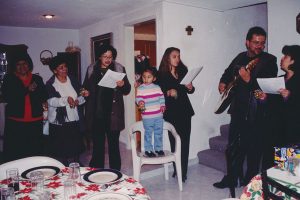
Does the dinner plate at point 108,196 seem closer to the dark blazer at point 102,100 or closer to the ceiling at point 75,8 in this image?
the dark blazer at point 102,100

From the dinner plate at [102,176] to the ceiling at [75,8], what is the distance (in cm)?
270

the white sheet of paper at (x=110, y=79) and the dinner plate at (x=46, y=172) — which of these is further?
the white sheet of paper at (x=110, y=79)

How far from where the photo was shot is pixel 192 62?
3941 millimetres

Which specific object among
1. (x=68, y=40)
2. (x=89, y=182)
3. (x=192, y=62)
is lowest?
(x=89, y=182)

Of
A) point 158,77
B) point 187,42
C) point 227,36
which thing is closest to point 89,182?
point 158,77

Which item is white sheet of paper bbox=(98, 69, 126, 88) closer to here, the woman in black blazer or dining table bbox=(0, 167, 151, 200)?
the woman in black blazer

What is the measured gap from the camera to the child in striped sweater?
303 cm

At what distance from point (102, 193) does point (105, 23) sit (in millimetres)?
4233

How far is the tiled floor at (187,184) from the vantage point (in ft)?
9.59

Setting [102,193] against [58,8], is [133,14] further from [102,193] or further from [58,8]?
[102,193]

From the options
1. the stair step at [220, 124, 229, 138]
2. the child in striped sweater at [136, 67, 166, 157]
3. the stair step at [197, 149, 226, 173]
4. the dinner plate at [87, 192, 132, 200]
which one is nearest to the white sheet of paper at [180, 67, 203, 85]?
the child in striped sweater at [136, 67, 166, 157]

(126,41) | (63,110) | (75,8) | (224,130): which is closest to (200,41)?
(126,41)

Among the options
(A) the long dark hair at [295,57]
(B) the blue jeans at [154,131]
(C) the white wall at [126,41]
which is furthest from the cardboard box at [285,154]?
(C) the white wall at [126,41]

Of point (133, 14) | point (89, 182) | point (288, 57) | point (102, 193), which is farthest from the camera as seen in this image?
point (133, 14)
